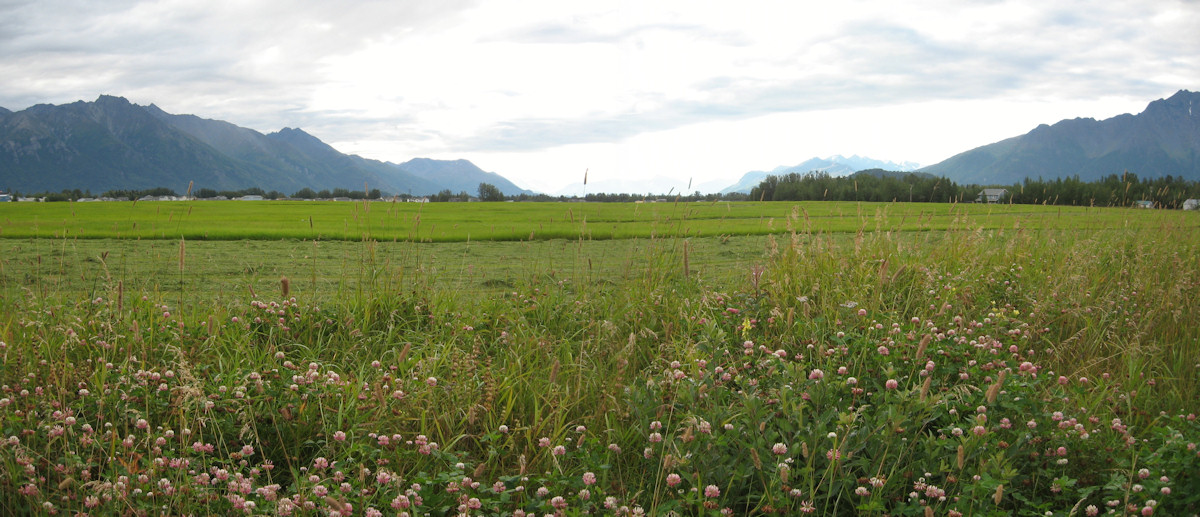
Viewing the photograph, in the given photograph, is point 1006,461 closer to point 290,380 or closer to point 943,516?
point 943,516

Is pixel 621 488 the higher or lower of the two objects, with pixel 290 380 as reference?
lower

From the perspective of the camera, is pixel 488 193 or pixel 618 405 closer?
pixel 618 405

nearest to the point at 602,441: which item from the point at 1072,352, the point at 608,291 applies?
the point at 608,291

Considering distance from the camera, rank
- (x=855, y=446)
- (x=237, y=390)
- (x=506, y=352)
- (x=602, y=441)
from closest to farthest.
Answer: (x=855, y=446), (x=237, y=390), (x=602, y=441), (x=506, y=352)

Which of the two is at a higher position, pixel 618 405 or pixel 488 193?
pixel 488 193

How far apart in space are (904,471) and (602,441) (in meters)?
1.25

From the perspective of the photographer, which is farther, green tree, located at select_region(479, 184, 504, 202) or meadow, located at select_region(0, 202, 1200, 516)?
green tree, located at select_region(479, 184, 504, 202)

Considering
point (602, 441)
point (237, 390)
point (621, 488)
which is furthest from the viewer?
point (602, 441)

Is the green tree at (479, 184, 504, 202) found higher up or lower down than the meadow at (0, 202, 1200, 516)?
higher up

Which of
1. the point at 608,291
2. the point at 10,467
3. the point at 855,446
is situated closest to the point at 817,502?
the point at 855,446

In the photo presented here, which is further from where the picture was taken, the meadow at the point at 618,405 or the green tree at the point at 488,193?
the green tree at the point at 488,193

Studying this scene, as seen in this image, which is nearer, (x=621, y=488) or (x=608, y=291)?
(x=621, y=488)

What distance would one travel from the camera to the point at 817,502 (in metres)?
2.24

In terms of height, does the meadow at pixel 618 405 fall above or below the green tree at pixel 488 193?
below
